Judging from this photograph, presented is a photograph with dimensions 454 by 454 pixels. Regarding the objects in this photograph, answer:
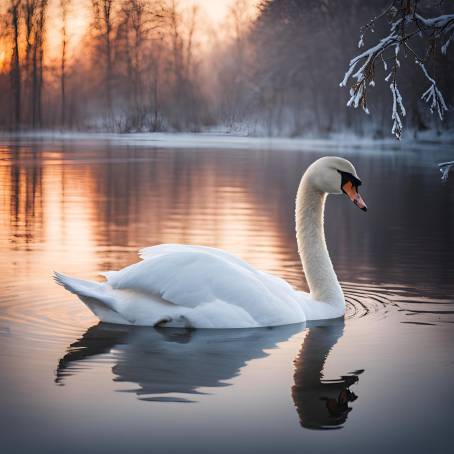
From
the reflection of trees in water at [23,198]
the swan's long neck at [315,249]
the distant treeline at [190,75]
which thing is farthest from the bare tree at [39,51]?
the swan's long neck at [315,249]

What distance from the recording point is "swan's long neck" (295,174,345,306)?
25.5ft

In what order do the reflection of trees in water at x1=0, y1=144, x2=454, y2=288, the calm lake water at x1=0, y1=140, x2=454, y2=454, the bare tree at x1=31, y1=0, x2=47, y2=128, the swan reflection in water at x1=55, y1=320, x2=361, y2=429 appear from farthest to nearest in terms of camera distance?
the bare tree at x1=31, y1=0, x2=47, y2=128 < the reflection of trees in water at x1=0, y1=144, x2=454, y2=288 < the swan reflection in water at x1=55, y1=320, x2=361, y2=429 < the calm lake water at x1=0, y1=140, x2=454, y2=454

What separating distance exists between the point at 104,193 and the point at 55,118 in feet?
150

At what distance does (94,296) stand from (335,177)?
2.05 metres

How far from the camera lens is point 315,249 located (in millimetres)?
7902

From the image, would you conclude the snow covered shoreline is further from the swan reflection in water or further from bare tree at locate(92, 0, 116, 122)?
the swan reflection in water

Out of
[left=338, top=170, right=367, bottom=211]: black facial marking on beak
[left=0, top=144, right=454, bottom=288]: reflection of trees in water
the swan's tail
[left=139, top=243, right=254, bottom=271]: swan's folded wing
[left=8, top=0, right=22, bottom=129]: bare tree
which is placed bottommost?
[left=0, top=144, right=454, bottom=288]: reflection of trees in water

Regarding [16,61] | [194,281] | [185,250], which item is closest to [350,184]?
[185,250]

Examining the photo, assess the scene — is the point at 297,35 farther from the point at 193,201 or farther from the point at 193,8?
the point at 193,201

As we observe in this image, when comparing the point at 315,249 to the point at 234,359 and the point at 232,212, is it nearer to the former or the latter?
the point at 234,359

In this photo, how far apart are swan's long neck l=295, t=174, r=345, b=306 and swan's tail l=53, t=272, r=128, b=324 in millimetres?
1480

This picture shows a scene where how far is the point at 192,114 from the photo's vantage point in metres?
50.3

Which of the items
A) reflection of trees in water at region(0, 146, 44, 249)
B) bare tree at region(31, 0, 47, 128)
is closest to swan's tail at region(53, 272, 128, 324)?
reflection of trees in water at region(0, 146, 44, 249)

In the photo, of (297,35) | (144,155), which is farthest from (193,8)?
(144,155)
